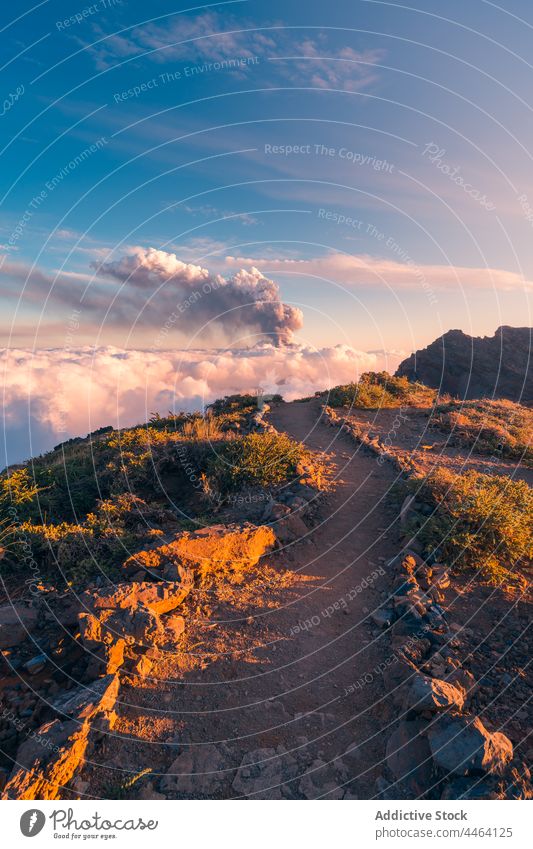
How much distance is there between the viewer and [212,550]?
9.16m

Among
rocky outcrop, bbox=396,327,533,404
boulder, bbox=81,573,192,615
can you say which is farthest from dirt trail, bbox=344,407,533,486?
rocky outcrop, bbox=396,327,533,404

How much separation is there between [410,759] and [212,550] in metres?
5.17

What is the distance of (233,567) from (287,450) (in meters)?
5.68

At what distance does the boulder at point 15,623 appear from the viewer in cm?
717

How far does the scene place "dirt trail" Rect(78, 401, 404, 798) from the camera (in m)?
5.12

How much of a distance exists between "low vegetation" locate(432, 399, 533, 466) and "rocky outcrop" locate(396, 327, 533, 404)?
20.7m

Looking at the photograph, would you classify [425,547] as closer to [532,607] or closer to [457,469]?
[532,607]

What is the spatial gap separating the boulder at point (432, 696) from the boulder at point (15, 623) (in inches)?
251

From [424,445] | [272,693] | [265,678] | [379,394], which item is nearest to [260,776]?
[272,693]

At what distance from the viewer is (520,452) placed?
1680 centimetres

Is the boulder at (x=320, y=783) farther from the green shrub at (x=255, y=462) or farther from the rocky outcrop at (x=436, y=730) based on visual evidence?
the green shrub at (x=255, y=462)

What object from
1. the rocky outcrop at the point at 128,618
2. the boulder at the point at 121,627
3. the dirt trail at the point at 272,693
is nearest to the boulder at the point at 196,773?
the dirt trail at the point at 272,693

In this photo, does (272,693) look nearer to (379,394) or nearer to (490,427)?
(490,427)

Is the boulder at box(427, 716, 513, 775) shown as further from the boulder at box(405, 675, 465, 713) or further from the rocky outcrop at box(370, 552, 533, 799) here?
the boulder at box(405, 675, 465, 713)
